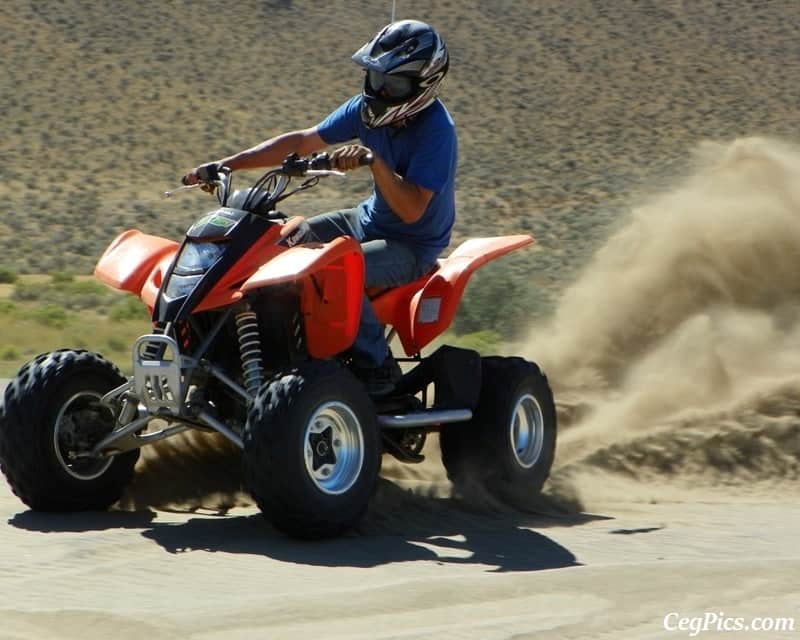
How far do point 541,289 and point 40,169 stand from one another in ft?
70.8

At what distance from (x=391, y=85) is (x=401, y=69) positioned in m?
0.13

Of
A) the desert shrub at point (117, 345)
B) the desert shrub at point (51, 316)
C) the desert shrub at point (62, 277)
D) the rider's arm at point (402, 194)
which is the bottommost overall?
the rider's arm at point (402, 194)

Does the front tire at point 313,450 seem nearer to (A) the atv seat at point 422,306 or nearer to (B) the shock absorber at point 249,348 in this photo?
(B) the shock absorber at point 249,348

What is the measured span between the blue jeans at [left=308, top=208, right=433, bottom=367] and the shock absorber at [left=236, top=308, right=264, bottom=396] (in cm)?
65

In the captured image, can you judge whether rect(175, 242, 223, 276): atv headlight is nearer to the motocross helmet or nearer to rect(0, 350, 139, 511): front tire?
rect(0, 350, 139, 511): front tire

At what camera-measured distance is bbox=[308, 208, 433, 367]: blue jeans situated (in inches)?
290

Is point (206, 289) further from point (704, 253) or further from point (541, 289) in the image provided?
point (541, 289)

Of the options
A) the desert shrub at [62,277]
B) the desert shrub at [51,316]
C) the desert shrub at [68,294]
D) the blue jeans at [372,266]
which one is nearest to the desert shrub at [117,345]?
the desert shrub at [51,316]

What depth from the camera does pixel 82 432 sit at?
7344mm

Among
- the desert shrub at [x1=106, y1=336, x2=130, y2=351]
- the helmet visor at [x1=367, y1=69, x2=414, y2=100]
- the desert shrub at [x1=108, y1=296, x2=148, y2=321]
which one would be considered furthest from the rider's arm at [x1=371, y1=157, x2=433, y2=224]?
the desert shrub at [x1=108, y1=296, x2=148, y2=321]

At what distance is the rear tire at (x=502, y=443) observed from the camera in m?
7.93

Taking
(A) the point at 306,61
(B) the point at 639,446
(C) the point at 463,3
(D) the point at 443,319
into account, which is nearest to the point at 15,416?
(D) the point at 443,319

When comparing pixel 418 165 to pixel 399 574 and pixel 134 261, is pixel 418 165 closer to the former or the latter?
pixel 134 261

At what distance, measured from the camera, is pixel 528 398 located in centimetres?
820
